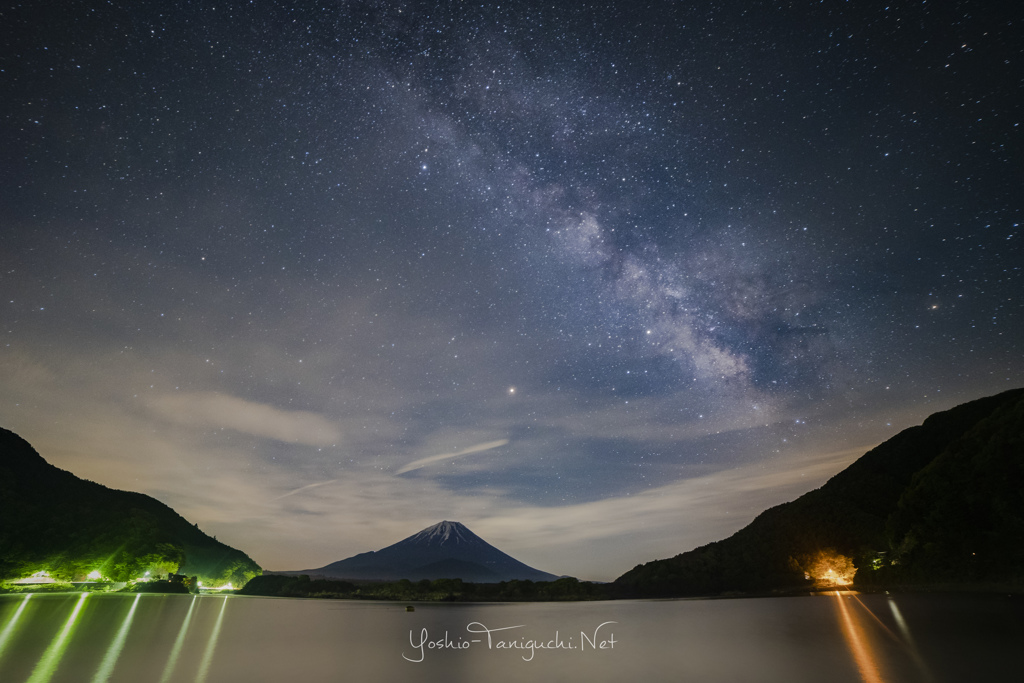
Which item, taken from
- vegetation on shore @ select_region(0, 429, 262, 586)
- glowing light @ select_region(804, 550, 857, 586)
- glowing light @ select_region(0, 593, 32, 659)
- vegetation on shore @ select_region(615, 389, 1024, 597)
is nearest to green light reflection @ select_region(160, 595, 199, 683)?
glowing light @ select_region(0, 593, 32, 659)

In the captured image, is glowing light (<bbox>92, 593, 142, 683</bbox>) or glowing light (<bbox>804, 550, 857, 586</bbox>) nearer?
glowing light (<bbox>92, 593, 142, 683</bbox>)

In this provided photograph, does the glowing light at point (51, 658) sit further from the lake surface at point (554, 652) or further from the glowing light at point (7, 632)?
the glowing light at point (7, 632)

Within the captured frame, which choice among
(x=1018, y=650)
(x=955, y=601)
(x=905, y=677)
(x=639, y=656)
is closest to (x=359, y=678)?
(x=639, y=656)

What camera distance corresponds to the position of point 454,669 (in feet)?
57.8

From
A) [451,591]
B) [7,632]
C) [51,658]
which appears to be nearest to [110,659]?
[51,658]

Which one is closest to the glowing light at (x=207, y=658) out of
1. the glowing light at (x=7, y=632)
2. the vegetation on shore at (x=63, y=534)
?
the glowing light at (x=7, y=632)

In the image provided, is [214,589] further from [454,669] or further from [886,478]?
[886,478]

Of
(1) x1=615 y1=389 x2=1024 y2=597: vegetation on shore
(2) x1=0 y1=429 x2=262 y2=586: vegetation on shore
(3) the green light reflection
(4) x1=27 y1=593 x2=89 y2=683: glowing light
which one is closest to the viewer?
(4) x1=27 y1=593 x2=89 y2=683: glowing light

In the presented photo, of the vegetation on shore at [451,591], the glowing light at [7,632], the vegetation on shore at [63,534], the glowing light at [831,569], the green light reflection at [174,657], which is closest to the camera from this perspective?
the green light reflection at [174,657]

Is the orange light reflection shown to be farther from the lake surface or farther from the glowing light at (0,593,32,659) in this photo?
the glowing light at (0,593,32,659)

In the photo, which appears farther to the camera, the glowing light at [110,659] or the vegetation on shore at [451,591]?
the vegetation on shore at [451,591]

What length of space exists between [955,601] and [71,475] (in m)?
167

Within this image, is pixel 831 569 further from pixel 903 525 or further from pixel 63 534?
pixel 63 534

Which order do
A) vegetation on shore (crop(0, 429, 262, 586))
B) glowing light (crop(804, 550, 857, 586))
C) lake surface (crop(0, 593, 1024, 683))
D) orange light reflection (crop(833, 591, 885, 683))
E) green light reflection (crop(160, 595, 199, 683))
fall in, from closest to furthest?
1. orange light reflection (crop(833, 591, 885, 683))
2. lake surface (crop(0, 593, 1024, 683))
3. green light reflection (crop(160, 595, 199, 683))
4. vegetation on shore (crop(0, 429, 262, 586))
5. glowing light (crop(804, 550, 857, 586))
